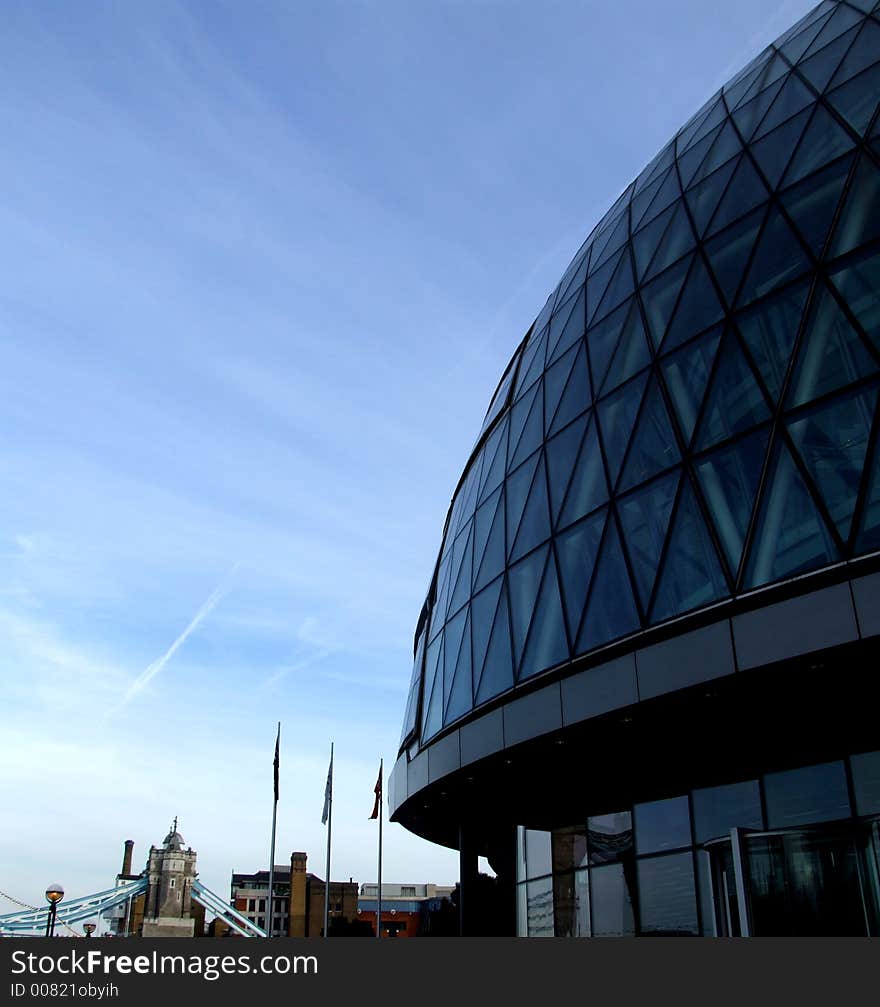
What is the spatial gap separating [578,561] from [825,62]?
13455 millimetres

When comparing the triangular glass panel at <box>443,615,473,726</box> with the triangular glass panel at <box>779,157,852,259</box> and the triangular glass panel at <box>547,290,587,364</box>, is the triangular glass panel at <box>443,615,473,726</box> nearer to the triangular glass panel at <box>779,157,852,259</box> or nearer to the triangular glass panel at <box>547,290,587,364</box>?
the triangular glass panel at <box>547,290,587,364</box>

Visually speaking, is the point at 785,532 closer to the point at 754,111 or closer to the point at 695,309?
the point at 695,309

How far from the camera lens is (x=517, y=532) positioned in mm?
25172

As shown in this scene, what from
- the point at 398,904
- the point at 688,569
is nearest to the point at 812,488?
the point at 688,569

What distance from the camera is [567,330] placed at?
28.5 m

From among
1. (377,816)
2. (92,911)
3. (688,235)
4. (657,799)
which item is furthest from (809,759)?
(92,911)

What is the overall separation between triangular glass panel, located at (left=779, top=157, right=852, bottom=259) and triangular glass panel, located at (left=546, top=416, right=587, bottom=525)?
6773 mm

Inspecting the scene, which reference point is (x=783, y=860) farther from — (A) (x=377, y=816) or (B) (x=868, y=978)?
(A) (x=377, y=816)

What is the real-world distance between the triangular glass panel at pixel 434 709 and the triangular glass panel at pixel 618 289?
1105 centimetres

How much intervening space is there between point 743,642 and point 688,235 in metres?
11.8

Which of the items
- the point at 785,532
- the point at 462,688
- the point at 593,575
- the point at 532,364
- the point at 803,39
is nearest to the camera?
the point at 785,532

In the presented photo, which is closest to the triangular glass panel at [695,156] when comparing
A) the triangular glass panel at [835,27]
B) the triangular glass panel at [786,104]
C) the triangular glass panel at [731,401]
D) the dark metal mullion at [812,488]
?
the triangular glass panel at [786,104]

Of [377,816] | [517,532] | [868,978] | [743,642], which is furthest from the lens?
[377,816]

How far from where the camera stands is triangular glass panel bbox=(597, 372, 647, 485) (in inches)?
836
